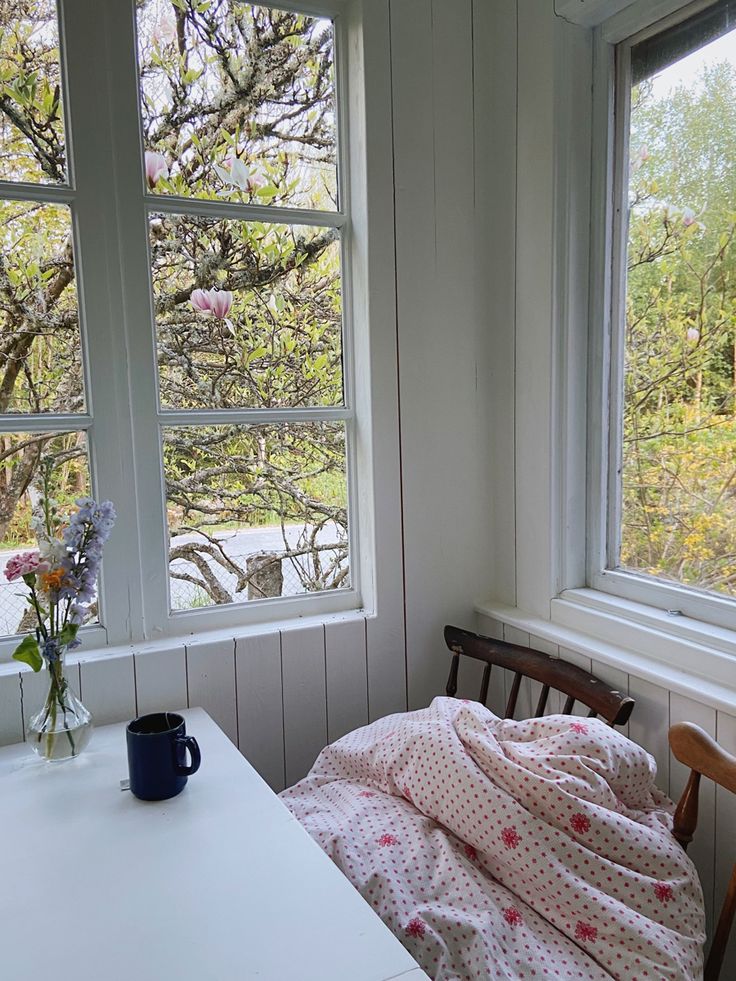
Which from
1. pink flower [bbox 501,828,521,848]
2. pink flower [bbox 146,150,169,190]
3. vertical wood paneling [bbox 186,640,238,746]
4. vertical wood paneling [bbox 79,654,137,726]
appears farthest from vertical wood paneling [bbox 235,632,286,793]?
pink flower [bbox 146,150,169,190]

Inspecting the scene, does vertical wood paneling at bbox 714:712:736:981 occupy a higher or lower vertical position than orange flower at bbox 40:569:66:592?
lower

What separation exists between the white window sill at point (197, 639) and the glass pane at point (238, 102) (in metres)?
0.95

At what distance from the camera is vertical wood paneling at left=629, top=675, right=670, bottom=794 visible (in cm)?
130

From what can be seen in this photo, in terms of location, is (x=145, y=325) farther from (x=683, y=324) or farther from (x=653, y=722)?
(x=653, y=722)

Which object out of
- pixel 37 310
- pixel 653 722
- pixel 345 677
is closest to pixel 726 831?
pixel 653 722

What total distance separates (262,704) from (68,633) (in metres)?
0.49

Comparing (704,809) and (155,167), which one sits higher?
(155,167)

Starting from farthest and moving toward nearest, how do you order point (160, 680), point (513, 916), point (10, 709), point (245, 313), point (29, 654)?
point (245, 313) → point (160, 680) → point (10, 709) → point (29, 654) → point (513, 916)

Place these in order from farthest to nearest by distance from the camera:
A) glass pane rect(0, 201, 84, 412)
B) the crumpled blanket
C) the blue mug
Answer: glass pane rect(0, 201, 84, 412) < the blue mug < the crumpled blanket

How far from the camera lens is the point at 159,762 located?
110 cm

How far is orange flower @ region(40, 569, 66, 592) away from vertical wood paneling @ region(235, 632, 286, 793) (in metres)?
0.45

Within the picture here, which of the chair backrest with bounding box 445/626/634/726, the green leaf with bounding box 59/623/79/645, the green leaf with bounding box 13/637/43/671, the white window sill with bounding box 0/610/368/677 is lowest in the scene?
the chair backrest with bounding box 445/626/634/726

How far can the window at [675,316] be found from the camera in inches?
51.1

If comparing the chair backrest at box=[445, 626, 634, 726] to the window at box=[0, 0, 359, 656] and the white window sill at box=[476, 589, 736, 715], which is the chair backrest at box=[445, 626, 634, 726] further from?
the window at box=[0, 0, 359, 656]
